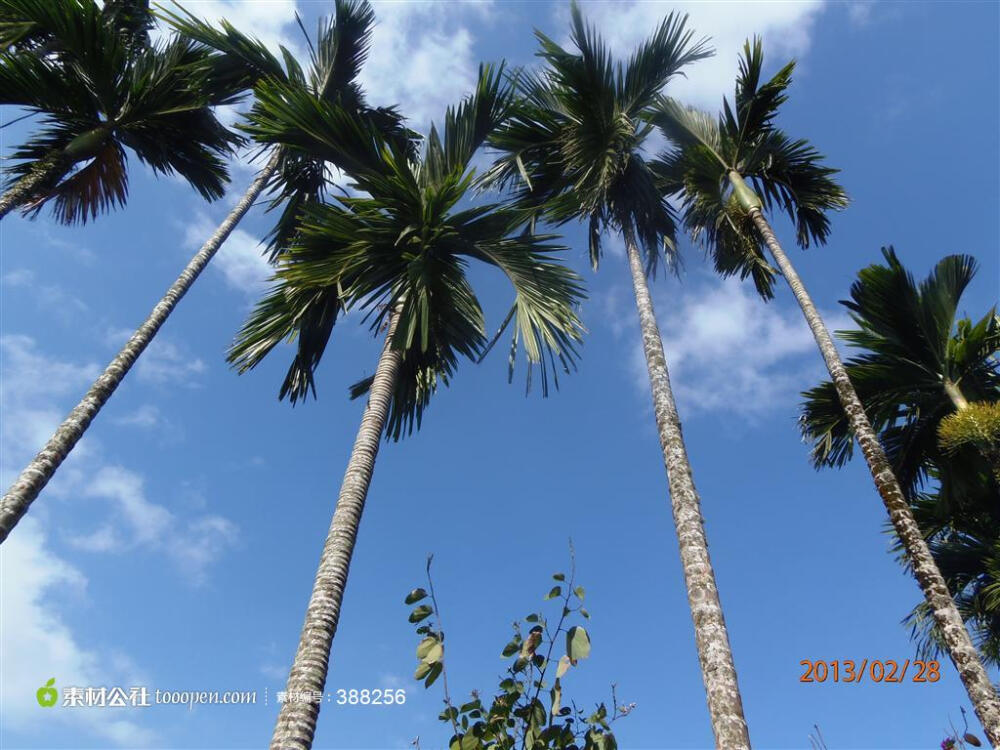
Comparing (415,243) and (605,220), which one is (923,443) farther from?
(415,243)

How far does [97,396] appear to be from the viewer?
6.30 m

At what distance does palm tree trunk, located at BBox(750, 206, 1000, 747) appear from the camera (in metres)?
4.51

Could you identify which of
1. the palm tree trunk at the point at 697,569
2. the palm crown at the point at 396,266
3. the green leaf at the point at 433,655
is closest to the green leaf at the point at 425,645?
the green leaf at the point at 433,655

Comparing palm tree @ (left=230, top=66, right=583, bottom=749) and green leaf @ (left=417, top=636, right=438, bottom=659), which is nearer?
green leaf @ (left=417, top=636, right=438, bottom=659)

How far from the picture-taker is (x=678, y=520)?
4.88 meters

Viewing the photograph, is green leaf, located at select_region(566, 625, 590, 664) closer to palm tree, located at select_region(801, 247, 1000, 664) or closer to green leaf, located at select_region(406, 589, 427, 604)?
green leaf, located at select_region(406, 589, 427, 604)

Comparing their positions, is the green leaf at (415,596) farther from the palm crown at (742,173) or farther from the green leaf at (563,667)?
the palm crown at (742,173)

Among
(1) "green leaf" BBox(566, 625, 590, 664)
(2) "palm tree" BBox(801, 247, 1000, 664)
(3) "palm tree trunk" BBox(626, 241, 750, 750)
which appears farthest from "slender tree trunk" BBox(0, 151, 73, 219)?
(2) "palm tree" BBox(801, 247, 1000, 664)

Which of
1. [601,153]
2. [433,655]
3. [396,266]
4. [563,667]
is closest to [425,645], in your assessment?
[433,655]

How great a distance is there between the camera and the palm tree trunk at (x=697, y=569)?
360cm

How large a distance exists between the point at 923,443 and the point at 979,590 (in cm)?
304

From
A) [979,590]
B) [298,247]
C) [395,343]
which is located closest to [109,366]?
[298,247]

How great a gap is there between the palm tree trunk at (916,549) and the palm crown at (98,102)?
8830 mm

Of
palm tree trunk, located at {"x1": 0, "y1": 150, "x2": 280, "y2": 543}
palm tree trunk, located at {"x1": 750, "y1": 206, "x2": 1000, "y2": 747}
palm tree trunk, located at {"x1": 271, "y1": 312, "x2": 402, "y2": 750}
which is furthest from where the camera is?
palm tree trunk, located at {"x1": 0, "y1": 150, "x2": 280, "y2": 543}
